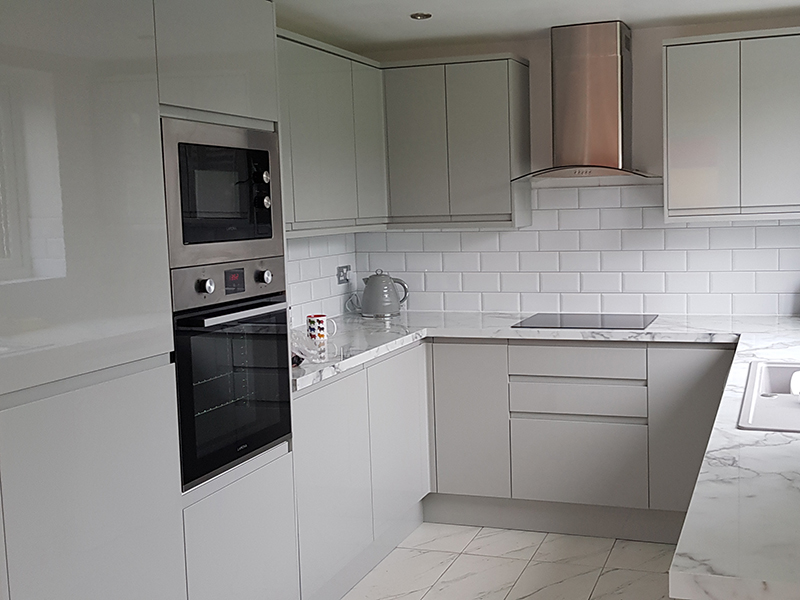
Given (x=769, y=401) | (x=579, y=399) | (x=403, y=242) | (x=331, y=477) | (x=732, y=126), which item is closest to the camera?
(x=769, y=401)

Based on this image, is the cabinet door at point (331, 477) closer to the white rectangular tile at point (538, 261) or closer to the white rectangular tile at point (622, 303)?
the white rectangular tile at point (538, 261)

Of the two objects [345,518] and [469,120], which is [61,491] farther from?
[469,120]

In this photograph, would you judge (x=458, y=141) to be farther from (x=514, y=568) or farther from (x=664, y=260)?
(x=514, y=568)

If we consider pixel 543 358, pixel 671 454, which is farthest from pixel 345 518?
pixel 671 454

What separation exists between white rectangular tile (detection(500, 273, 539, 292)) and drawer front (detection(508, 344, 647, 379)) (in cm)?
60

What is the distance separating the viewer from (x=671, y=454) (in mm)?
3846

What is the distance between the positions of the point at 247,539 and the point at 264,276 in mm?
807

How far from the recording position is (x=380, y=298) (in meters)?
4.41

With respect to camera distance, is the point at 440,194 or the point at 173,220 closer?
the point at 173,220

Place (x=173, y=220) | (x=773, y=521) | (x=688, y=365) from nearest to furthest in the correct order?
1. (x=773, y=521)
2. (x=173, y=220)
3. (x=688, y=365)

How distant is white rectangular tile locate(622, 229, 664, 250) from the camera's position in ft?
14.1

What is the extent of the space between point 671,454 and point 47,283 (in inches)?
111

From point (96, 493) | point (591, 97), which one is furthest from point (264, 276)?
point (591, 97)

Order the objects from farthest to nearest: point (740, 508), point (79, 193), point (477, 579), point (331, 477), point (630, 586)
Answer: point (477, 579) < point (630, 586) < point (331, 477) < point (79, 193) < point (740, 508)
